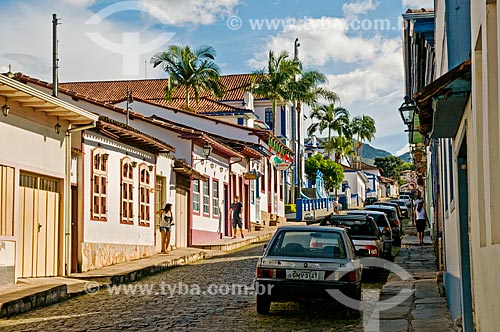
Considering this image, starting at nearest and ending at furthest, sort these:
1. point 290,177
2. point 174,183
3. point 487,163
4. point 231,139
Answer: point 487,163
point 174,183
point 231,139
point 290,177

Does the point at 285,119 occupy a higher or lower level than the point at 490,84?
higher

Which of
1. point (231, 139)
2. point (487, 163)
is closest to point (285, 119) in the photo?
point (231, 139)

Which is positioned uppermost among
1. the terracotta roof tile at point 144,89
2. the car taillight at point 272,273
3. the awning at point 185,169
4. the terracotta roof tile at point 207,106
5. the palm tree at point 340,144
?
the terracotta roof tile at point 144,89

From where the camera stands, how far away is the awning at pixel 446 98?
654 cm

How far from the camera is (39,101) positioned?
1477 cm

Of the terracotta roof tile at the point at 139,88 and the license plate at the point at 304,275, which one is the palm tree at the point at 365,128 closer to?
the terracotta roof tile at the point at 139,88

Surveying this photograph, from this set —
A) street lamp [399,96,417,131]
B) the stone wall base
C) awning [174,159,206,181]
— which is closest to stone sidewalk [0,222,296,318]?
the stone wall base

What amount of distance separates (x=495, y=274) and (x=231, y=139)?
31.9 m

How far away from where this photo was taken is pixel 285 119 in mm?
57969

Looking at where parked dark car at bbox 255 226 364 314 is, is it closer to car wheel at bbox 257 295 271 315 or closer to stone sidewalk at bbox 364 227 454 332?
car wheel at bbox 257 295 271 315

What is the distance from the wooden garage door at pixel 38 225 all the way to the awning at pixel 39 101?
1458 millimetres

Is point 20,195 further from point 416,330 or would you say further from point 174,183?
point 174,183

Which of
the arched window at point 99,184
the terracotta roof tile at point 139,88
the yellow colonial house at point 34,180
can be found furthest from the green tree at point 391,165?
the yellow colonial house at point 34,180

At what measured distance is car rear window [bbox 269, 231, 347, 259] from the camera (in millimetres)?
11594
